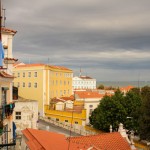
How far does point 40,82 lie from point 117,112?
84.1 ft

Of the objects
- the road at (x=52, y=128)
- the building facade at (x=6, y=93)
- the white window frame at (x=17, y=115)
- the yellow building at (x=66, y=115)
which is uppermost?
the building facade at (x=6, y=93)

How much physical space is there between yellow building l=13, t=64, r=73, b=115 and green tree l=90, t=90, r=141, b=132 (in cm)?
2044

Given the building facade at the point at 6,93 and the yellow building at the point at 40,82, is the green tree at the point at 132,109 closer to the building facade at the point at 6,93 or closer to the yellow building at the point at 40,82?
the yellow building at the point at 40,82

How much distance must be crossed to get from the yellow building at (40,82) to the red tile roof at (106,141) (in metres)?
41.6

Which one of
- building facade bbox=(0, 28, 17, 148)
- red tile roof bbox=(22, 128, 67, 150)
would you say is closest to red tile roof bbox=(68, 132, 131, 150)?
red tile roof bbox=(22, 128, 67, 150)

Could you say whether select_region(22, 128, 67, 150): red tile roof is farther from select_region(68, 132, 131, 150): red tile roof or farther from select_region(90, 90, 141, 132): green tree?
select_region(90, 90, 141, 132): green tree

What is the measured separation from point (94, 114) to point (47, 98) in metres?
19.7

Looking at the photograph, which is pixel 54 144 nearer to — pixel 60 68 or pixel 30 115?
pixel 30 115

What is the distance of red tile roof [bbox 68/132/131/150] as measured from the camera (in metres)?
20.1

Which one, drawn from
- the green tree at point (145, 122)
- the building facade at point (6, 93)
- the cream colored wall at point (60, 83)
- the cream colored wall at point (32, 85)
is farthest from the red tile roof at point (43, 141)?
the cream colored wall at point (60, 83)

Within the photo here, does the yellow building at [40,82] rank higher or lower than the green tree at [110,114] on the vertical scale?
higher

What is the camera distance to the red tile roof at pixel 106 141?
20.1 m

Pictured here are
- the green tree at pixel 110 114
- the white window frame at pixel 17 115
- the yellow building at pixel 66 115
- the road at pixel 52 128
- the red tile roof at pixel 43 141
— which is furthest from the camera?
the yellow building at pixel 66 115

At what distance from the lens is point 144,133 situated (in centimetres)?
3816
